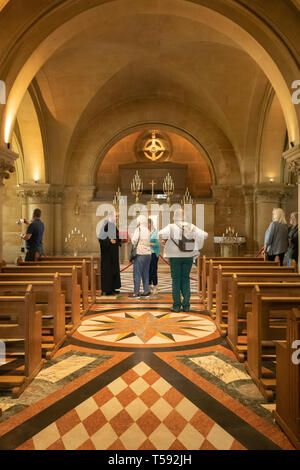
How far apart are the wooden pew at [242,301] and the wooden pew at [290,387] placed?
138cm

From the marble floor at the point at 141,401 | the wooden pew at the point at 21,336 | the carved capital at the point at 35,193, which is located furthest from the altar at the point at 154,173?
the wooden pew at the point at 21,336

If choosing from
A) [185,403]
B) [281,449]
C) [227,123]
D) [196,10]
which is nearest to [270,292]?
[185,403]

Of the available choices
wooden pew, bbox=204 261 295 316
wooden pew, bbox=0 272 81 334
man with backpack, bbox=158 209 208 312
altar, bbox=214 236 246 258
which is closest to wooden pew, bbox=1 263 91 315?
wooden pew, bbox=0 272 81 334

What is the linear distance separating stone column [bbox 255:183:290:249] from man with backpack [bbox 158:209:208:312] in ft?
28.9

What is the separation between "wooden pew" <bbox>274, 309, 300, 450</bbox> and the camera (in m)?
2.59

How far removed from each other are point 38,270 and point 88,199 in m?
10.5

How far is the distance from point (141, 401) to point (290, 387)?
48.7 inches

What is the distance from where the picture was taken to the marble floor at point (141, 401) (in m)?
2.63

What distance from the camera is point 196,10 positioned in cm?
892

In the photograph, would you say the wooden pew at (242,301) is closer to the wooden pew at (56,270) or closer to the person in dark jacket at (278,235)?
the wooden pew at (56,270)

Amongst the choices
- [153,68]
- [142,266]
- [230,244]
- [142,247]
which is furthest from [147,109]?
[142,266]

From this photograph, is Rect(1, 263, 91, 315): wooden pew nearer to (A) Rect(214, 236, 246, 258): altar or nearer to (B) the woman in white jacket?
(B) the woman in white jacket

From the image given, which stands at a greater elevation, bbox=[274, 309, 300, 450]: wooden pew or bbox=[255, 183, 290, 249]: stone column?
bbox=[255, 183, 290, 249]: stone column

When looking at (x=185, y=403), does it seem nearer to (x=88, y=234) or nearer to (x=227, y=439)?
(x=227, y=439)
